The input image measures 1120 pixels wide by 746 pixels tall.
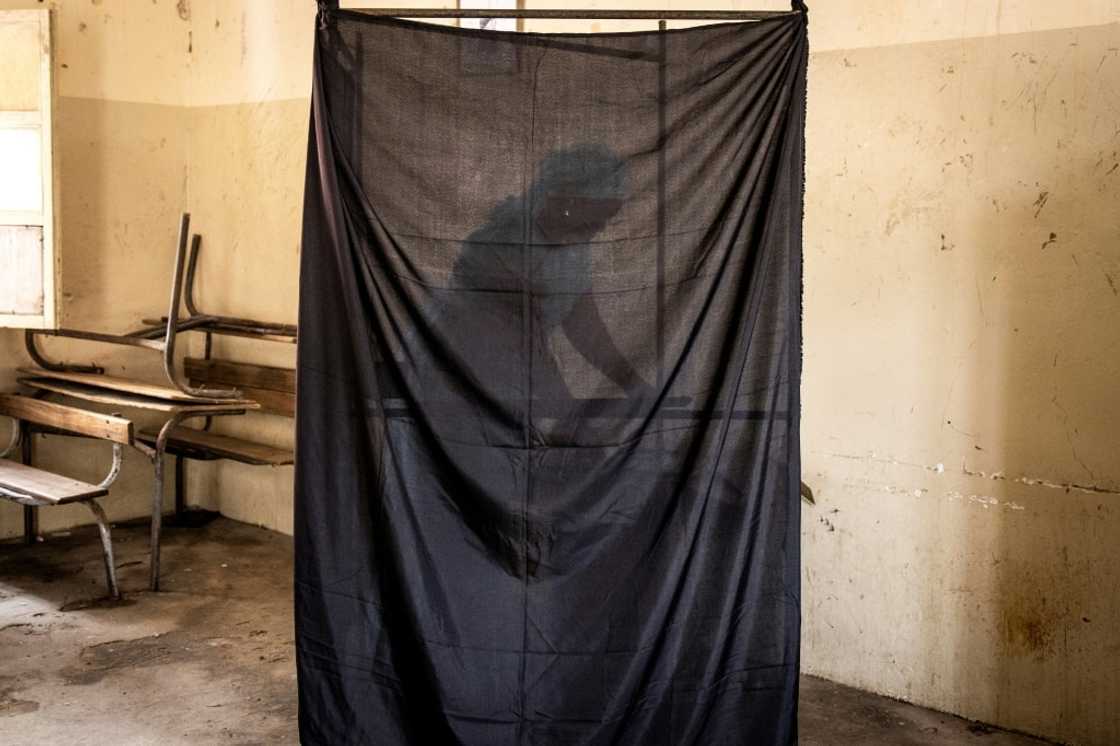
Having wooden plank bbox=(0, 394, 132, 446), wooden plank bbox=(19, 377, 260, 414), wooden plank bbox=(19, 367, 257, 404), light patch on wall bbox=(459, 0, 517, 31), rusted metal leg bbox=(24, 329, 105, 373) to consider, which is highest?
light patch on wall bbox=(459, 0, 517, 31)

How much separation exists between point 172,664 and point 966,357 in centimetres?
274

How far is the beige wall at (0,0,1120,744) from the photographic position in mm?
3418

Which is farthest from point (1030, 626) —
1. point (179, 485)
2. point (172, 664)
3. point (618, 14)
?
point (179, 485)

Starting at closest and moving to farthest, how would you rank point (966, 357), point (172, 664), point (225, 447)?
point (966, 357) → point (172, 664) → point (225, 447)

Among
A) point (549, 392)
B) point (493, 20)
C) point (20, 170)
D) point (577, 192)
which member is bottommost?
point (549, 392)

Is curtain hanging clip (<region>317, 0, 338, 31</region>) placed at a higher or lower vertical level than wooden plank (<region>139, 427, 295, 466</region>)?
higher

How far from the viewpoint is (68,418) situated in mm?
4984

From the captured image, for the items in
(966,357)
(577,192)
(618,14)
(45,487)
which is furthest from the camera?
(45,487)

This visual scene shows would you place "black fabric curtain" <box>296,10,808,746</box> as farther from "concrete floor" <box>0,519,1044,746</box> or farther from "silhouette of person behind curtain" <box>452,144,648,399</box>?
"concrete floor" <box>0,519,1044,746</box>

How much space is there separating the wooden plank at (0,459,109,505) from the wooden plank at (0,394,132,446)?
0.21 m

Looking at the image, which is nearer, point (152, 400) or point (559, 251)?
point (559, 251)

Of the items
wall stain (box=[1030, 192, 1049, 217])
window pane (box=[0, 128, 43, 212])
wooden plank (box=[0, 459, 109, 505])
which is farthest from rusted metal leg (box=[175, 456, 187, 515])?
wall stain (box=[1030, 192, 1049, 217])

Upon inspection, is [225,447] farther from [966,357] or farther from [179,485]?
[966,357]

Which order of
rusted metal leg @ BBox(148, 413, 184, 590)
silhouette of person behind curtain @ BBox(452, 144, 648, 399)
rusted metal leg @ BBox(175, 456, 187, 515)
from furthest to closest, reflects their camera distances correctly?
1. rusted metal leg @ BBox(175, 456, 187, 515)
2. rusted metal leg @ BBox(148, 413, 184, 590)
3. silhouette of person behind curtain @ BBox(452, 144, 648, 399)
